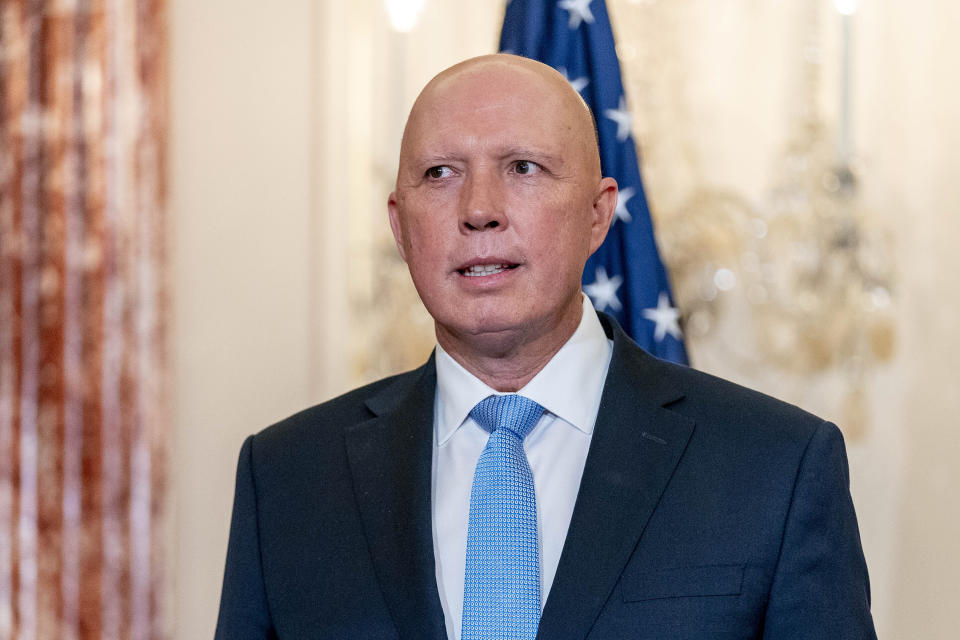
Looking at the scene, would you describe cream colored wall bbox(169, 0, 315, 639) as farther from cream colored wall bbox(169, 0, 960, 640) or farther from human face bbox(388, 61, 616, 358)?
human face bbox(388, 61, 616, 358)

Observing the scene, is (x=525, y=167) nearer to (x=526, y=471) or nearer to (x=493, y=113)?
(x=493, y=113)

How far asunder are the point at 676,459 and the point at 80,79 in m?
2.24

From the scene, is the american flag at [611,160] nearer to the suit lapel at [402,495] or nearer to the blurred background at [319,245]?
the blurred background at [319,245]

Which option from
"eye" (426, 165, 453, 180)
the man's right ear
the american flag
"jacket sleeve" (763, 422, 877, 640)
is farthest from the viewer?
the american flag

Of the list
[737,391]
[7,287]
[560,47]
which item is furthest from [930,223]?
[7,287]

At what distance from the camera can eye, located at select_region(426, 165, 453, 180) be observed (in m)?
1.83

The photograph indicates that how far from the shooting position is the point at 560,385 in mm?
1825

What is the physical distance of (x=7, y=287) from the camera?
308cm

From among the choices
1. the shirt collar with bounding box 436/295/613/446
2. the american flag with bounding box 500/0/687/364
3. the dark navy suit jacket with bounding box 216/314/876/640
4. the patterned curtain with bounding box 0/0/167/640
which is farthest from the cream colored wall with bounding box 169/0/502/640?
the shirt collar with bounding box 436/295/613/446

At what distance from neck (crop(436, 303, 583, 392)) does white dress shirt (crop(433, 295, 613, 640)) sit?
0.02 metres

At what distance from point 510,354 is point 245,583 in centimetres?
57

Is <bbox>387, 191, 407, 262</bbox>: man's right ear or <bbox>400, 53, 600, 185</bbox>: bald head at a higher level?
<bbox>400, 53, 600, 185</bbox>: bald head

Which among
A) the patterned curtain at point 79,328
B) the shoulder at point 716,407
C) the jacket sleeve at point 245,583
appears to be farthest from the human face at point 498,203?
the patterned curtain at point 79,328

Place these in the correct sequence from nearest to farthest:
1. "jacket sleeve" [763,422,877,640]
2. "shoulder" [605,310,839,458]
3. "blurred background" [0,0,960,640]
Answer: "jacket sleeve" [763,422,877,640]
"shoulder" [605,310,839,458]
"blurred background" [0,0,960,640]
